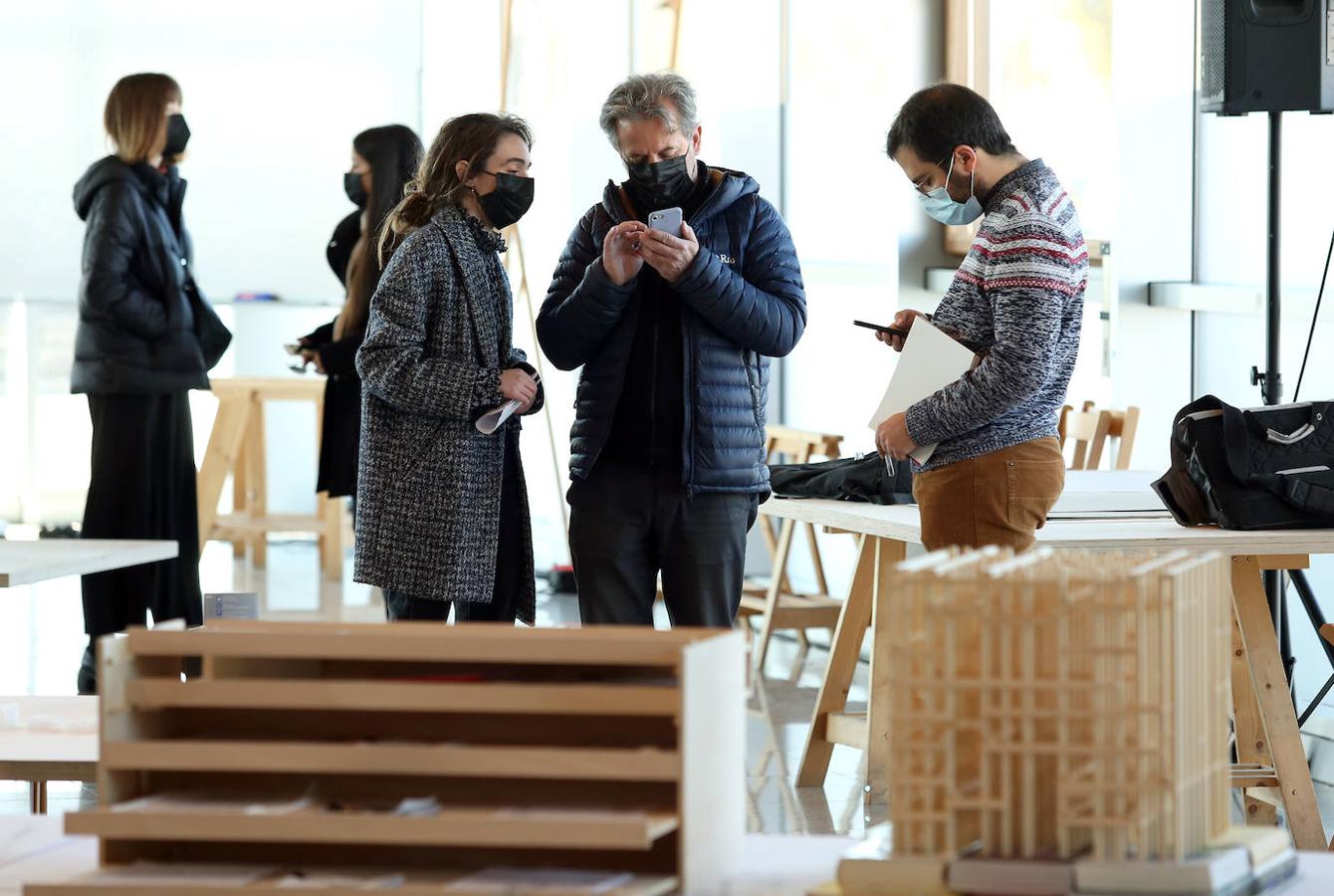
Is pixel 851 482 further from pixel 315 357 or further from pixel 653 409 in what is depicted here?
pixel 315 357

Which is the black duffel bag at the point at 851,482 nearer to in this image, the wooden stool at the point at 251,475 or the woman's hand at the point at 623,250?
the woman's hand at the point at 623,250

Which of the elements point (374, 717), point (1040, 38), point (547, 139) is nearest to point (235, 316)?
point (547, 139)

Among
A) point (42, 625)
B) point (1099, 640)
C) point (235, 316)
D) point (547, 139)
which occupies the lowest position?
point (42, 625)

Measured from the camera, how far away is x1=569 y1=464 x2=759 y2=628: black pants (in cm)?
306

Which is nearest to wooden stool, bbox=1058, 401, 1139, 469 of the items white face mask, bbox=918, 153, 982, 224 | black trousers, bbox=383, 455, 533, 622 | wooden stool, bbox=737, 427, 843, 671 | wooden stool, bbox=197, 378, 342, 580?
wooden stool, bbox=737, 427, 843, 671

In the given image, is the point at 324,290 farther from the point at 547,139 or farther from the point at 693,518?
the point at 693,518

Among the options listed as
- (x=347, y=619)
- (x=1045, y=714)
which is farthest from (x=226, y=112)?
(x=1045, y=714)

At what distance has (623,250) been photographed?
298 cm

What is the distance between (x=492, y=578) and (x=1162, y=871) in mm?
1920

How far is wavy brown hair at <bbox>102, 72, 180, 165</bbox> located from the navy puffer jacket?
6.53ft

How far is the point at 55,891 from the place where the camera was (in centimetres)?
136

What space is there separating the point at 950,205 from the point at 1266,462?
0.83 metres

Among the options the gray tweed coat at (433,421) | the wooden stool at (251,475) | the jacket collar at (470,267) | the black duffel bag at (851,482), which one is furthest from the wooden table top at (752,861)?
the wooden stool at (251,475)

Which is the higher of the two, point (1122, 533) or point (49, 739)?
point (1122, 533)
